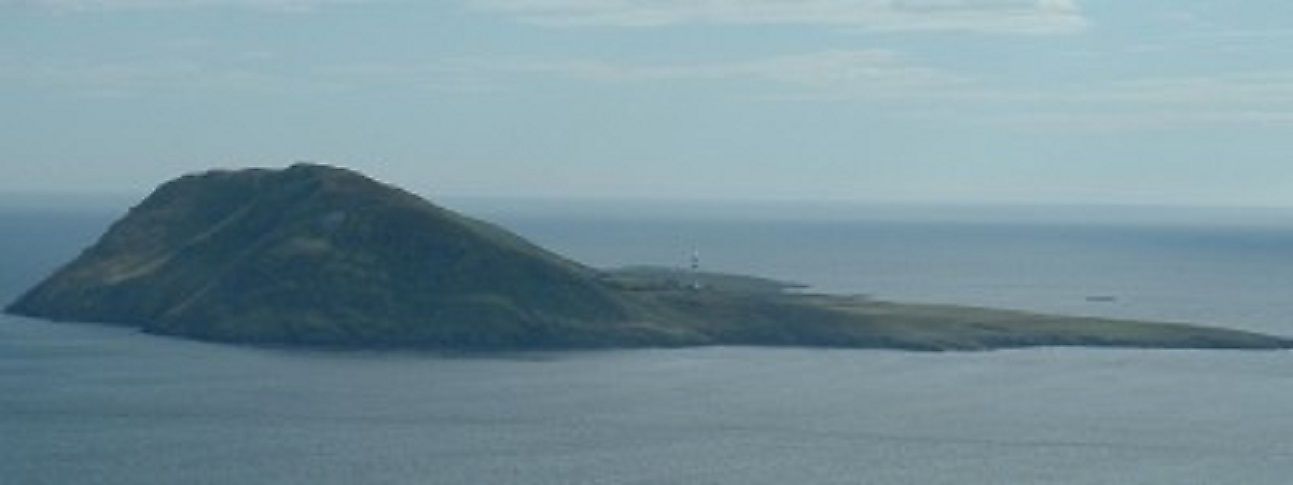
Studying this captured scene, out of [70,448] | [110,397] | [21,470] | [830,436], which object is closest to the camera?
[21,470]

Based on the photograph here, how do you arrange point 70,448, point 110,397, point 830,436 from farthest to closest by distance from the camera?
point 110,397, point 830,436, point 70,448

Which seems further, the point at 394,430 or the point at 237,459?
the point at 394,430

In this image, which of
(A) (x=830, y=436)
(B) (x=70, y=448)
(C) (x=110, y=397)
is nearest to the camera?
(B) (x=70, y=448)

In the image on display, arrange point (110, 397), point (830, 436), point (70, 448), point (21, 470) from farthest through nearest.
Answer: point (110, 397)
point (830, 436)
point (70, 448)
point (21, 470)

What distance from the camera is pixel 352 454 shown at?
16575 cm

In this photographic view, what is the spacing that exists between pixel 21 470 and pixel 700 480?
51.9m

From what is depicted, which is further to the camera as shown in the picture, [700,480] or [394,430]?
[394,430]

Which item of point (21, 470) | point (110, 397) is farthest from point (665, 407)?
point (21, 470)

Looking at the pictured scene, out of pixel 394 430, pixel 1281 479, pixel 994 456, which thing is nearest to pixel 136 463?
pixel 394 430

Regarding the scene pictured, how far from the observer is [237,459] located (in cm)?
16050

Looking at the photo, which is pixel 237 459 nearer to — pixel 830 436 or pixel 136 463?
pixel 136 463

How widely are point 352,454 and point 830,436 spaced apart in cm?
4349

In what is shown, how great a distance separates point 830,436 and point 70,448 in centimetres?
6551

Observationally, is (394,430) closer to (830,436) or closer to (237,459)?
(237,459)
